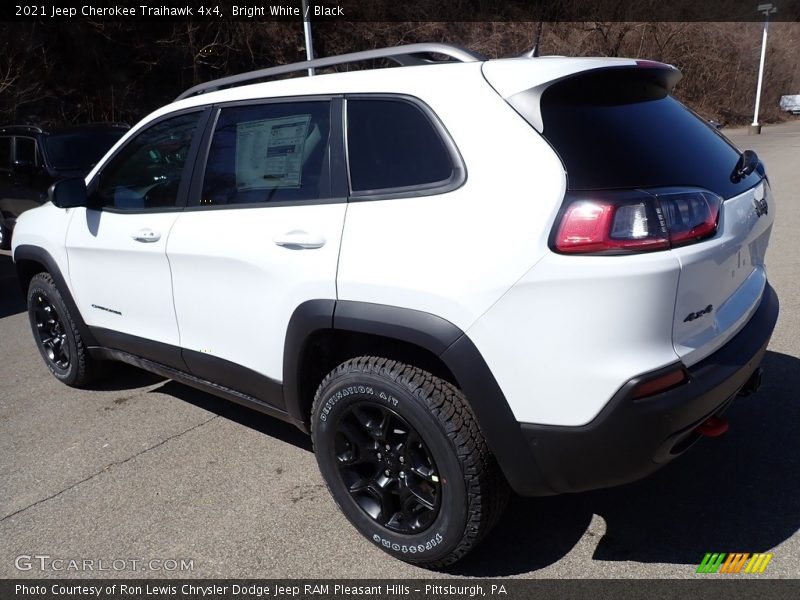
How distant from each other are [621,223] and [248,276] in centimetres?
157

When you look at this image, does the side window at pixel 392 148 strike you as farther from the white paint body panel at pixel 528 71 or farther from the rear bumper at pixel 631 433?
the rear bumper at pixel 631 433

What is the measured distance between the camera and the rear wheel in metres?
4.30

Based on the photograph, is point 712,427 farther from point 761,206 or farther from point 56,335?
point 56,335

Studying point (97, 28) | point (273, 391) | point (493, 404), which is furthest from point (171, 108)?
point (97, 28)

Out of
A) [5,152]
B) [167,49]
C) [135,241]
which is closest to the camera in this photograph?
[135,241]

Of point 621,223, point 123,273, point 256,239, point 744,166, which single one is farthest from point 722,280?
point 123,273

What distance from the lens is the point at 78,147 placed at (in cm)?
894

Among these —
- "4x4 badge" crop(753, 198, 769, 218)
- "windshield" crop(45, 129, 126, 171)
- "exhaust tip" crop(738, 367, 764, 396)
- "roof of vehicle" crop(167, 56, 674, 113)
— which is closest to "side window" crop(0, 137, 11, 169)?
"windshield" crop(45, 129, 126, 171)

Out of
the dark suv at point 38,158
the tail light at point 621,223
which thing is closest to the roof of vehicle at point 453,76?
the tail light at point 621,223

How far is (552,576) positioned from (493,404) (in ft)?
2.58

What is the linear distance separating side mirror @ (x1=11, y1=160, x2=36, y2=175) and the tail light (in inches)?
334

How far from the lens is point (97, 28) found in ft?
51.1

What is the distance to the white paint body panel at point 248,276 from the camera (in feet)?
8.72

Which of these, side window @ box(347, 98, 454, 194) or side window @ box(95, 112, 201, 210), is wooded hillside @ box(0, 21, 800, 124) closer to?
side window @ box(95, 112, 201, 210)
